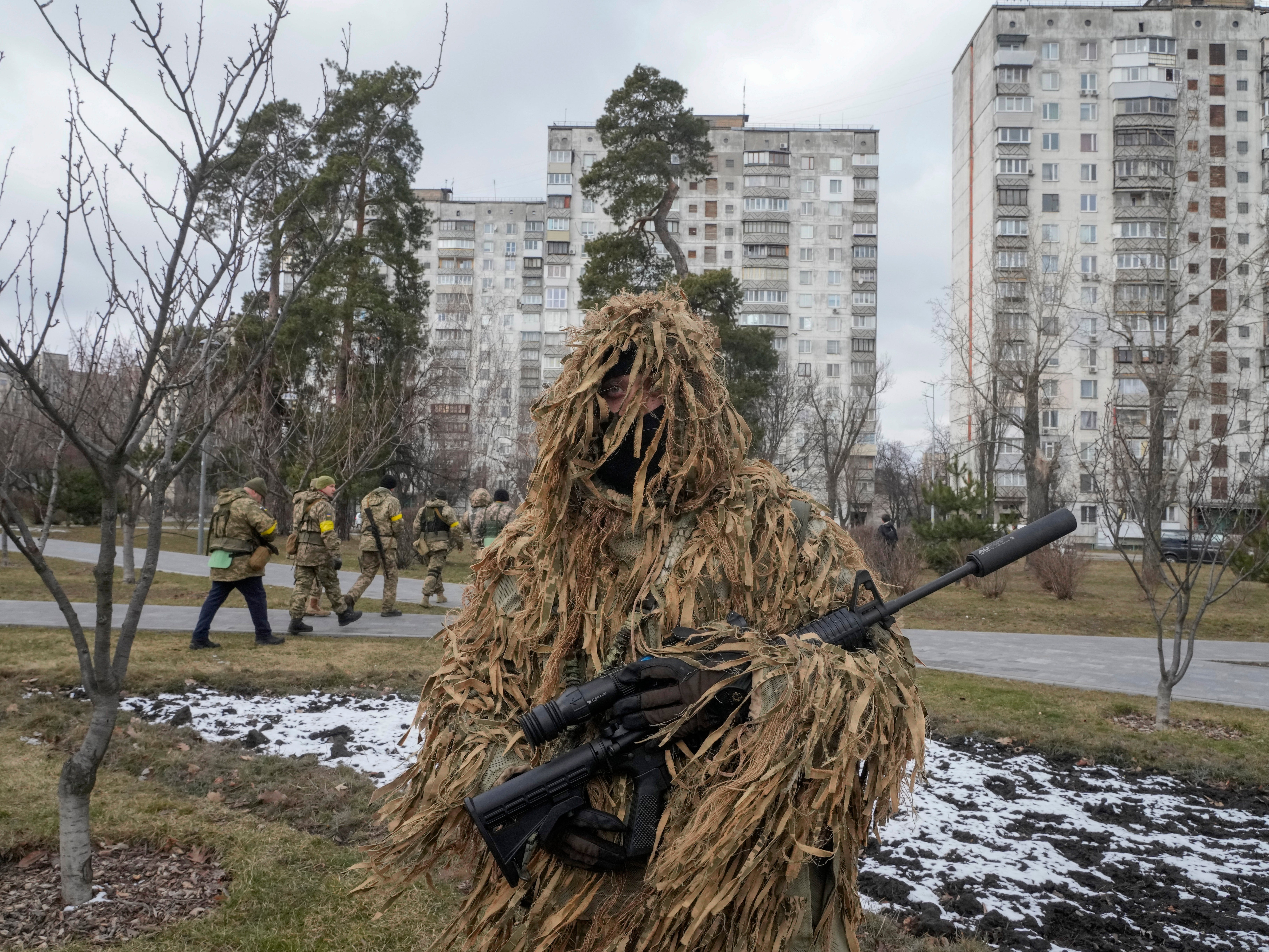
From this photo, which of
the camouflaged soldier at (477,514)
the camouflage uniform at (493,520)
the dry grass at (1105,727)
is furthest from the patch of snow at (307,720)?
the camouflage uniform at (493,520)

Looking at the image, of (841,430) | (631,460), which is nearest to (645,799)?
(631,460)

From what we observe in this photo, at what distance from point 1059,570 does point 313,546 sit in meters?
14.2

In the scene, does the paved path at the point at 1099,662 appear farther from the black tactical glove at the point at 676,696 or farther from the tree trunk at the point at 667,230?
the tree trunk at the point at 667,230

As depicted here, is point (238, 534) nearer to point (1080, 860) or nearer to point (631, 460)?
point (631, 460)

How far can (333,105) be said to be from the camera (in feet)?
14.1

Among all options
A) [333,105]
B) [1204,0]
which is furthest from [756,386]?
[1204,0]

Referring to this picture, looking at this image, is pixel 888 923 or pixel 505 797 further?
pixel 888 923

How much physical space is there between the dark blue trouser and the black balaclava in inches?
301

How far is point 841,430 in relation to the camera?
3678cm

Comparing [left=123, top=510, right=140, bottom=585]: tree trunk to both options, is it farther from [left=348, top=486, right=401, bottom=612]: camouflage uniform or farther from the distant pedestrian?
the distant pedestrian

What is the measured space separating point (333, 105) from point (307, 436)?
1346cm

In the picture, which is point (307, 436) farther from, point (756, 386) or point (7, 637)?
point (756, 386)

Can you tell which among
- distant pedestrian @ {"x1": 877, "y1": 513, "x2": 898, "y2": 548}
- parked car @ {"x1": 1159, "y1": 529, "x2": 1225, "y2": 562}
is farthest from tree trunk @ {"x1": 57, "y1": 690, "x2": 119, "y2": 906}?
distant pedestrian @ {"x1": 877, "y1": 513, "x2": 898, "y2": 548}

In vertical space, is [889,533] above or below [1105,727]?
above
